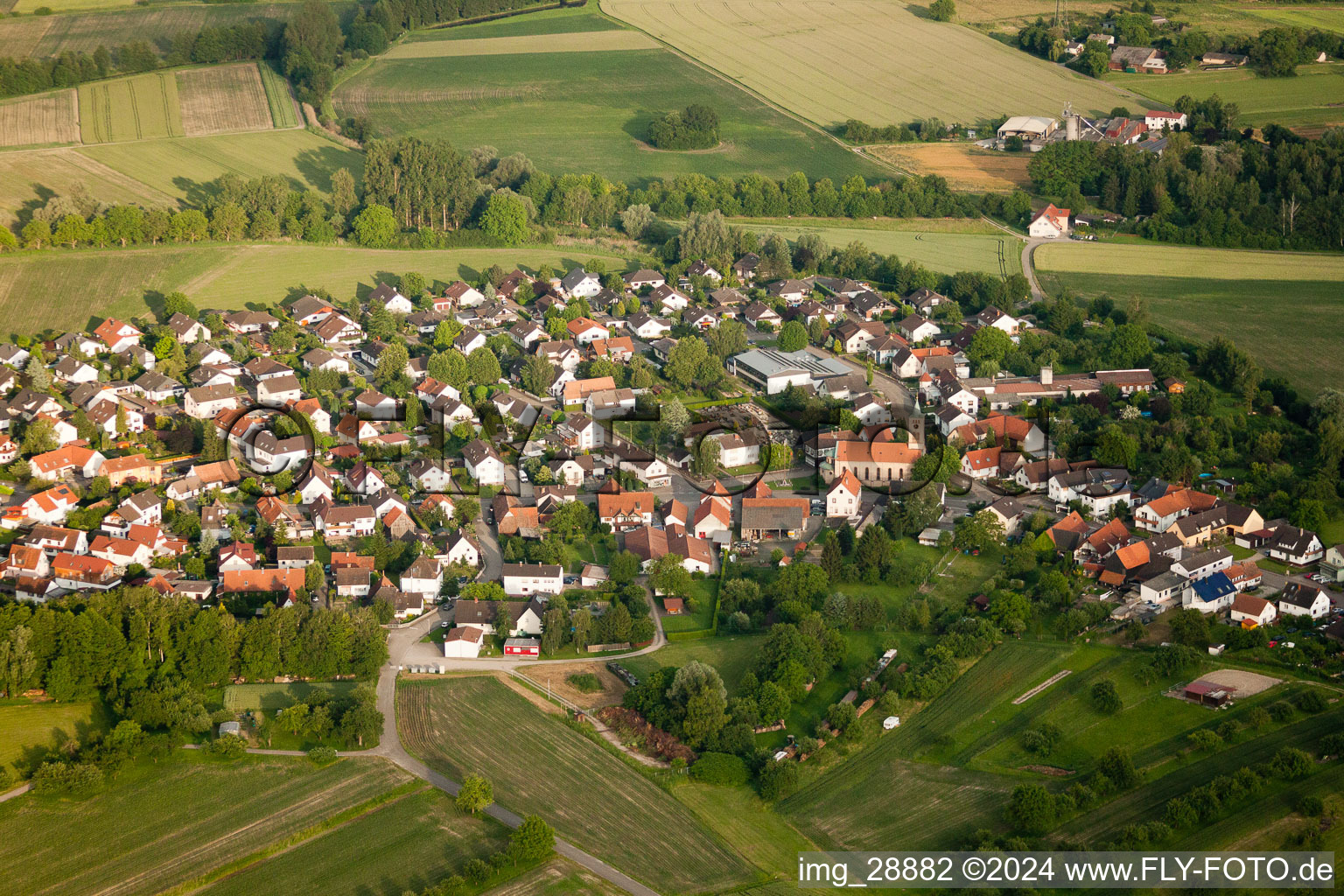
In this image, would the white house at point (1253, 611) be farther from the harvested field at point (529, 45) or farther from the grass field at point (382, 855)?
the harvested field at point (529, 45)

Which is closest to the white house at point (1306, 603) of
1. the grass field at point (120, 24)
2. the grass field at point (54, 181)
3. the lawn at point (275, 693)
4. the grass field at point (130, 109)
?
the lawn at point (275, 693)

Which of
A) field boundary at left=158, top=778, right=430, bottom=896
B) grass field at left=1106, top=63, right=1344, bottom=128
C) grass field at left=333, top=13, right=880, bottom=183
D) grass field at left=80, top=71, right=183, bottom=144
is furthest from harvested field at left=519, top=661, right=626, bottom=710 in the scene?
grass field at left=1106, top=63, right=1344, bottom=128

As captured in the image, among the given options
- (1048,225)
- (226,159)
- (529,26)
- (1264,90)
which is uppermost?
(529,26)

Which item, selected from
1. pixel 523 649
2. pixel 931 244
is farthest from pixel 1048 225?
pixel 523 649

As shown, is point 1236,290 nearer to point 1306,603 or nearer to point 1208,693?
point 1306,603

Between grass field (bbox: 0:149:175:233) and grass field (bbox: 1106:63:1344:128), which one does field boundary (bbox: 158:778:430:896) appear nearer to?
grass field (bbox: 0:149:175:233)

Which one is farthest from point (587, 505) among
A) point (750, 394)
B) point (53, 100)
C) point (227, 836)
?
point (53, 100)
